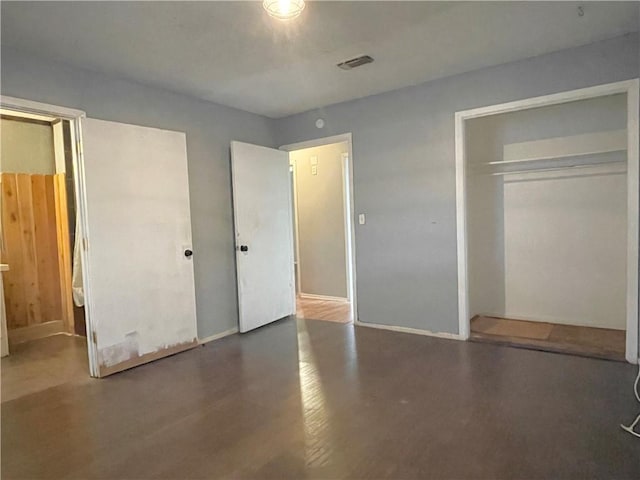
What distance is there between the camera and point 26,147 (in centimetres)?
432

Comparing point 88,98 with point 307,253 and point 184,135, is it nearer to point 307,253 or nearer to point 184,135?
point 184,135

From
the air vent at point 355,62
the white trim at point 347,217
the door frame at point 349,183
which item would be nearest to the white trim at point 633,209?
the air vent at point 355,62

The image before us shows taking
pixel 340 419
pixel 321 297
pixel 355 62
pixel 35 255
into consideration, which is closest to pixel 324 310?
pixel 321 297

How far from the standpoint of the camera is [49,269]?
4.63 metres

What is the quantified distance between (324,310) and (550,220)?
2.80m

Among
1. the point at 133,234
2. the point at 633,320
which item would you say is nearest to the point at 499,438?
the point at 633,320

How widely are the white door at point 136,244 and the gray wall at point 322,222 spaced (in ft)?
8.15

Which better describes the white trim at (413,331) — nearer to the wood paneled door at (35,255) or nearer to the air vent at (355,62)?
the air vent at (355,62)

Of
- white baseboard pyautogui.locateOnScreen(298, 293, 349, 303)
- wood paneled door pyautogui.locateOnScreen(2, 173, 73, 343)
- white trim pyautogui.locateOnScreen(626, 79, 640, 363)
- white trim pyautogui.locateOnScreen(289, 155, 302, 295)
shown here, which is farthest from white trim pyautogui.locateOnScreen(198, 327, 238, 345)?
white trim pyautogui.locateOnScreen(626, 79, 640, 363)

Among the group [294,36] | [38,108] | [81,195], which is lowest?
[81,195]

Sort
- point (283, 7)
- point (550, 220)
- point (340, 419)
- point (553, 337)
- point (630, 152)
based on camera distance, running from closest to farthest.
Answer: point (283, 7) < point (340, 419) < point (630, 152) < point (553, 337) < point (550, 220)

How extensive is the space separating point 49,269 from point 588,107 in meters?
5.90

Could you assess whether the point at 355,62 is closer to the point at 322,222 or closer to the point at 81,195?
the point at 81,195

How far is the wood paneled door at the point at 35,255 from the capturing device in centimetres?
433
